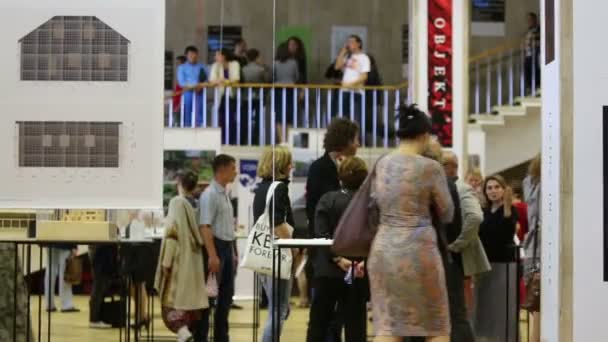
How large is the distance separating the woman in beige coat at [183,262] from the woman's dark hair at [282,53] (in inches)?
260

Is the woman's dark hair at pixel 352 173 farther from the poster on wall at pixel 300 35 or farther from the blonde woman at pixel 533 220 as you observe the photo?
the poster on wall at pixel 300 35

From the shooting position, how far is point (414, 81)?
12086 mm

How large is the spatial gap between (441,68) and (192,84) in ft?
15.5

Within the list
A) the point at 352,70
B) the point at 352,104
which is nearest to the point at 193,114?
the point at 352,104

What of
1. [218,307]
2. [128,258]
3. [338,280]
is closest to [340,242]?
[338,280]

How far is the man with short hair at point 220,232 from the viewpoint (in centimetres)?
828

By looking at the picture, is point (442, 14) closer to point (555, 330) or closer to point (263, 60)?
point (263, 60)

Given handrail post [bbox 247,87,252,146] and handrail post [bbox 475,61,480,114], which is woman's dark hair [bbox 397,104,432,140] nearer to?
handrail post [bbox 247,87,252,146]

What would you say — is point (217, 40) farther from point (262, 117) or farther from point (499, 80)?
point (499, 80)

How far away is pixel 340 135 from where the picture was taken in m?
7.11

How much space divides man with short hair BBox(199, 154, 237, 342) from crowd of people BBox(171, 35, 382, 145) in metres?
5.00

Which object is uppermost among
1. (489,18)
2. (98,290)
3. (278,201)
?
(489,18)

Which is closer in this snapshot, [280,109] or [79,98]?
[79,98]

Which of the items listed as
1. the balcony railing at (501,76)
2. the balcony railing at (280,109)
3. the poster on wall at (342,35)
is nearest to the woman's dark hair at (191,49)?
the balcony railing at (280,109)
